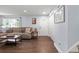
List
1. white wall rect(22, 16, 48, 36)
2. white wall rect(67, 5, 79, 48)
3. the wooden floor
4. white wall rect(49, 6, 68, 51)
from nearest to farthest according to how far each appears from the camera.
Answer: white wall rect(67, 5, 79, 48) → white wall rect(49, 6, 68, 51) → the wooden floor → white wall rect(22, 16, 48, 36)

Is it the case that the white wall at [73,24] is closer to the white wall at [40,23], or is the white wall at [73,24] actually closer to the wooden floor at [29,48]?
the wooden floor at [29,48]

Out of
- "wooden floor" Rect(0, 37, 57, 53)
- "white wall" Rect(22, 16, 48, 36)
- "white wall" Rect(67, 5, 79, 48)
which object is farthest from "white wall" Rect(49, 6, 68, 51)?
"white wall" Rect(22, 16, 48, 36)

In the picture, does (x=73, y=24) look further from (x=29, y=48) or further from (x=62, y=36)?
(x=29, y=48)

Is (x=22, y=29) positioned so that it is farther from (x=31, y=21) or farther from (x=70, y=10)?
(x=70, y=10)

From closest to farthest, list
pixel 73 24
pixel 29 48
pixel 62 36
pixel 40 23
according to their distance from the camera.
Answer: pixel 73 24 < pixel 62 36 < pixel 29 48 < pixel 40 23

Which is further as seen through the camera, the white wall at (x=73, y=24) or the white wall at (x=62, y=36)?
the white wall at (x=62, y=36)

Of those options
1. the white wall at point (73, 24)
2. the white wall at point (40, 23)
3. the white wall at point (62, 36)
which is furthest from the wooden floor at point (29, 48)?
the white wall at point (40, 23)

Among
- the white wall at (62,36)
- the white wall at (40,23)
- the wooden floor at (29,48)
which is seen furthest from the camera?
the white wall at (40,23)

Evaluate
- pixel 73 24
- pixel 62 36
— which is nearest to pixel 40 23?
pixel 62 36

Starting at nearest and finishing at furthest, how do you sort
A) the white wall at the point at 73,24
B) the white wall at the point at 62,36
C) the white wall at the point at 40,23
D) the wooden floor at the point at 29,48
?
the white wall at the point at 73,24, the white wall at the point at 62,36, the wooden floor at the point at 29,48, the white wall at the point at 40,23

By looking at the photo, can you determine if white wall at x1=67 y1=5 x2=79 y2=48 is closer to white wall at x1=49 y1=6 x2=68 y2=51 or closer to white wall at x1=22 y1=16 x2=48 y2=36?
white wall at x1=49 y1=6 x2=68 y2=51

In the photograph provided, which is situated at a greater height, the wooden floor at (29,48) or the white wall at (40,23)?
the white wall at (40,23)
